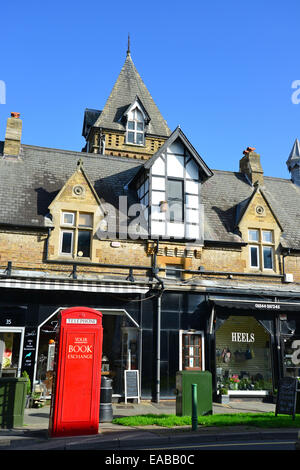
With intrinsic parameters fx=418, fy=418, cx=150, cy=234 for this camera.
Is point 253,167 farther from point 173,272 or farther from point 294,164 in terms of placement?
point 173,272

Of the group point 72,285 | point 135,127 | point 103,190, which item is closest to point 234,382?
point 72,285

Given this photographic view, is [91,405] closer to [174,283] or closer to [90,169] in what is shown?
[174,283]

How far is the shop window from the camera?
54.4 ft

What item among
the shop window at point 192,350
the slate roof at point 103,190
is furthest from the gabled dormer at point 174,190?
the shop window at point 192,350

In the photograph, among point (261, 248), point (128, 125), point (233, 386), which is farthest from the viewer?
point (128, 125)

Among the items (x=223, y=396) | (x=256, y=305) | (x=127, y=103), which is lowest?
(x=223, y=396)

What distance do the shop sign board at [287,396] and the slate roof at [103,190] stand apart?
770 centimetres

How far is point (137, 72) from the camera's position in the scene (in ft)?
120

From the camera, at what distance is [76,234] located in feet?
55.8

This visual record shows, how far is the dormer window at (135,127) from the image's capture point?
3116 cm

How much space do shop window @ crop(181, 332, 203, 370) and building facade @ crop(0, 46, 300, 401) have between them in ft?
0.15

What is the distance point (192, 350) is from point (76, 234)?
6.62 meters

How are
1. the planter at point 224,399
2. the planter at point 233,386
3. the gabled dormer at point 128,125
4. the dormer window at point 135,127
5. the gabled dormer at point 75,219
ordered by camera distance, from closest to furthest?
the planter at point 224,399 → the gabled dormer at point 75,219 → the planter at point 233,386 → the gabled dormer at point 128,125 → the dormer window at point 135,127

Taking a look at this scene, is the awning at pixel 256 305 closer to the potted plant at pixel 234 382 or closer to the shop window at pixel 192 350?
the shop window at pixel 192 350
